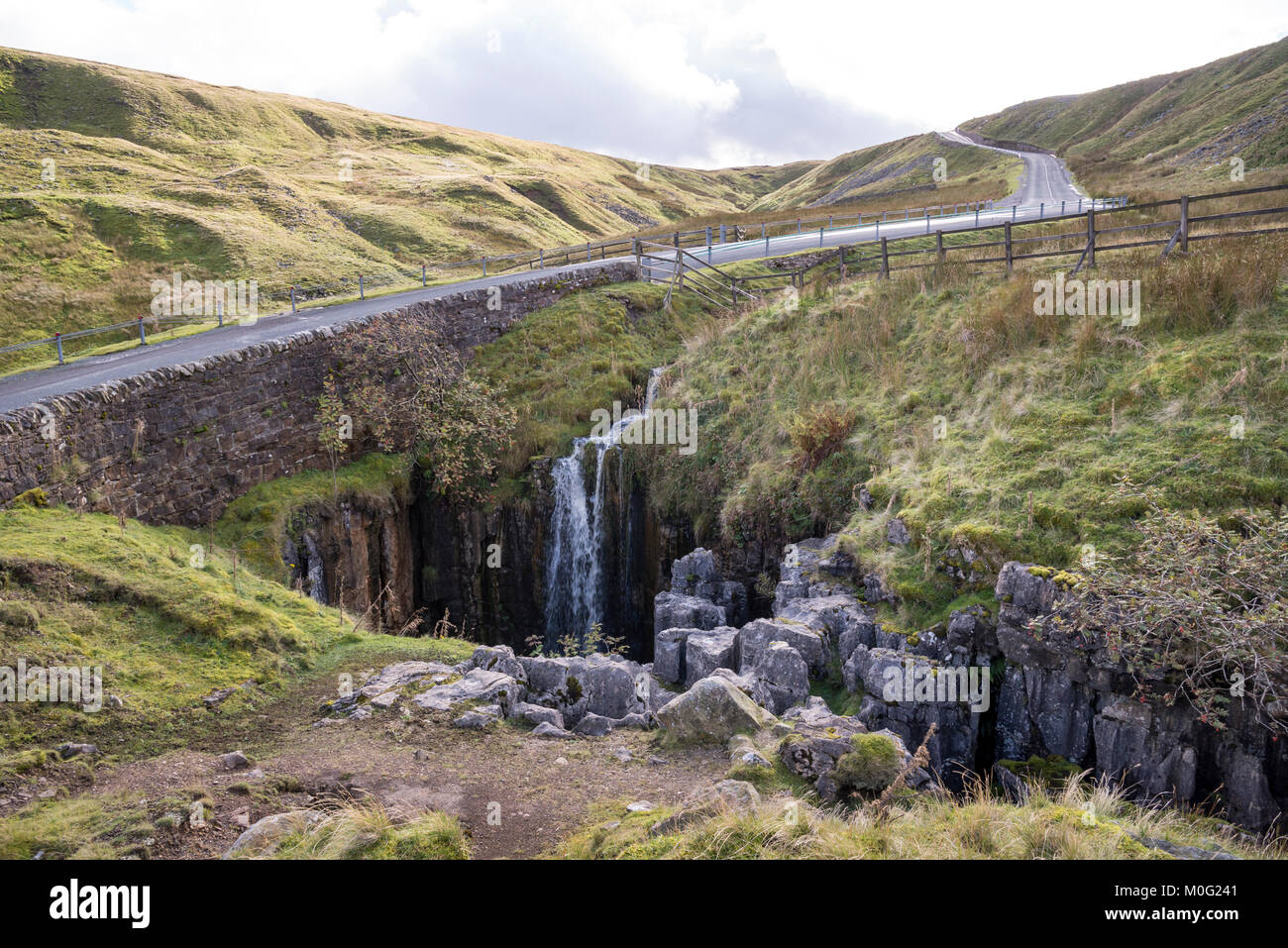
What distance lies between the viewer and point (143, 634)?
30.9 feet

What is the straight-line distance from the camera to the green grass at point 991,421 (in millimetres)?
9805

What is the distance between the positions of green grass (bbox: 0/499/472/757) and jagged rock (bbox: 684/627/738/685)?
135 inches

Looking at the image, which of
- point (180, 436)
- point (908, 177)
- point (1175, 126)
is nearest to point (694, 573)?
point (180, 436)

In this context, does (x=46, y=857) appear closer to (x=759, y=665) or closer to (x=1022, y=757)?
(x=759, y=665)

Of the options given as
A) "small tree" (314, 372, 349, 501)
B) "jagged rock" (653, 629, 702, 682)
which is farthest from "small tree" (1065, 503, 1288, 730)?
"small tree" (314, 372, 349, 501)

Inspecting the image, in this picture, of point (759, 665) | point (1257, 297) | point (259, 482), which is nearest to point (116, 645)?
point (259, 482)

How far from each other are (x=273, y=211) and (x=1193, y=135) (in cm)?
6724

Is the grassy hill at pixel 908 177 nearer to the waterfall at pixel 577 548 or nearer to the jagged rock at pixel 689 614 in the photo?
the waterfall at pixel 577 548

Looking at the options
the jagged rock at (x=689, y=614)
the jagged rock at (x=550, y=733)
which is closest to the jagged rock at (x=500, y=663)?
the jagged rock at (x=550, y=733)

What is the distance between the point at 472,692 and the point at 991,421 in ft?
31.1

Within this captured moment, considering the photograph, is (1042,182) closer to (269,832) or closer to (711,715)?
(711,715)

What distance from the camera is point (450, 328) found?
840 inches

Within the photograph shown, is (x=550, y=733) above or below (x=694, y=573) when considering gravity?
below
